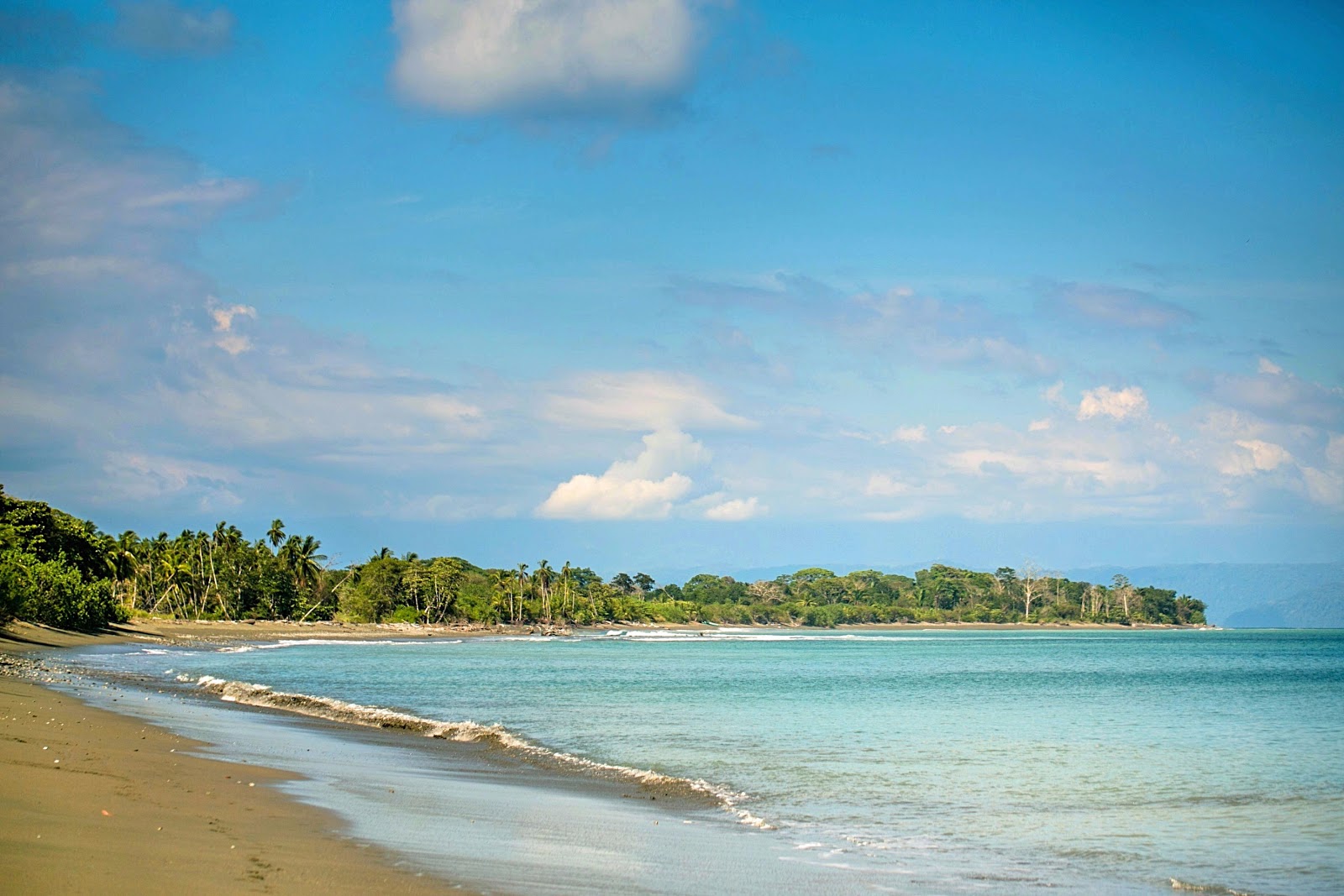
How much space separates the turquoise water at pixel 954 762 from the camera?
12.5m

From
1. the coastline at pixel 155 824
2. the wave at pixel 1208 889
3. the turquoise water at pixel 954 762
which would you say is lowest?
the turquoise water at pixel 954 762

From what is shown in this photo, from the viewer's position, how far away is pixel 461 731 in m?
24.3

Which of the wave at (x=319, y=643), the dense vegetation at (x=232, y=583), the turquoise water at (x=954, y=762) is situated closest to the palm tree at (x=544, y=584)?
the dense vegetation at (x=232, y=583)

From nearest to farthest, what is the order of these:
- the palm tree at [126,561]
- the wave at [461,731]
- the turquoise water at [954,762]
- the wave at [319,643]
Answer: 1. the turquoise water at [954,762]
2. the wave at [461,731]
3. the wave at [319,643]
4. the palm tree at [126,561]

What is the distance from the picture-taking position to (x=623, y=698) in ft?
126

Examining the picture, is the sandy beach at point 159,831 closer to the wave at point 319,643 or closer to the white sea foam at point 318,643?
the wave at point 319,643

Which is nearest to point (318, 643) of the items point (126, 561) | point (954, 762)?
point (126, 561)

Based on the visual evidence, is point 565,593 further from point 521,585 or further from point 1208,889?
point 1208,889

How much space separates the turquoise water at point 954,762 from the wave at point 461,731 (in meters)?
0.41

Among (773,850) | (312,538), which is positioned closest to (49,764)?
(773,850)

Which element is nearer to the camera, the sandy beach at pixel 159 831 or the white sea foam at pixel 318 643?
the sandy beach at pixel 159 831

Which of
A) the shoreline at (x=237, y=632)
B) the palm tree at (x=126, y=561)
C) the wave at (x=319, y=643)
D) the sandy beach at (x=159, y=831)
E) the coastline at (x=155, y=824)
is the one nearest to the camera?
the sandy beach at (x=159, y=831)

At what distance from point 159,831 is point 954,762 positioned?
1605cm

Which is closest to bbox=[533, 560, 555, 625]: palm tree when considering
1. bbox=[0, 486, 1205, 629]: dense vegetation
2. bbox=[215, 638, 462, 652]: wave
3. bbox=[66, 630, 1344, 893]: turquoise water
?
bbox=[0, 486, 1205, 629]: dense vegetation
